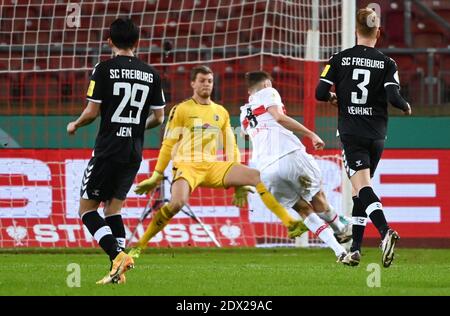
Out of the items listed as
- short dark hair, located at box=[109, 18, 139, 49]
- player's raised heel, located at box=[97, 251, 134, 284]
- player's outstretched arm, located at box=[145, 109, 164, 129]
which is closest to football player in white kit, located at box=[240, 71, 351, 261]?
player's outstretched arm, located at box=[145, 109, 164, 129]

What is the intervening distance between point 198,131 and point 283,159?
1075 mm

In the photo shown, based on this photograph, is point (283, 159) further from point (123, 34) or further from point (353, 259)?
point (123, 34)

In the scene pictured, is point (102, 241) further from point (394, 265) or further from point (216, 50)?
point (216, 50)

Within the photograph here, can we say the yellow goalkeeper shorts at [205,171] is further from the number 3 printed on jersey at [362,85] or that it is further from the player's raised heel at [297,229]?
the number 3 printed on jersey at [362,85]

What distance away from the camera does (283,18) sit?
1554cm

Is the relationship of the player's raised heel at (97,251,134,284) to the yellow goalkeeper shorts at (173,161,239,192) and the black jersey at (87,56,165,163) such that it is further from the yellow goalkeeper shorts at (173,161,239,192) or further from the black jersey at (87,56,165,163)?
the yellow goalkeeper shorts at (173,161,239,192)

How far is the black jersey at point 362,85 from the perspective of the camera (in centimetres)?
916

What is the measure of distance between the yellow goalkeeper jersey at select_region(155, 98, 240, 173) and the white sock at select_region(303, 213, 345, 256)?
165 cm

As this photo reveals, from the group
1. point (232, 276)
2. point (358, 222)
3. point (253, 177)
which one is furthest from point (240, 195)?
point (232, 276)

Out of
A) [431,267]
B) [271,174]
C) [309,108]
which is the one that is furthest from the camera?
[309,108]

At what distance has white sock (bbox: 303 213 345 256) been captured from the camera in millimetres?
9891

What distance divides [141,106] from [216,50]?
27.1 ft

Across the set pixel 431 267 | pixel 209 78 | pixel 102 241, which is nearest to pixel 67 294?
pixel 102 241

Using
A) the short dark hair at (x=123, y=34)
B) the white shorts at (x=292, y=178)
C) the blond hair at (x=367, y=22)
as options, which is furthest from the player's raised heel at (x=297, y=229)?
the short dark hair at (x=123, y=34)
